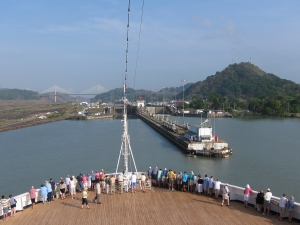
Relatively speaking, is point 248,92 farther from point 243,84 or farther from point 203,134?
point 203,134

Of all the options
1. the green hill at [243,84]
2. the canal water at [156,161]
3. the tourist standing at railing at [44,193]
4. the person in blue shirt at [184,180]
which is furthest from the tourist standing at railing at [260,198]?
the green hill at [243,84]

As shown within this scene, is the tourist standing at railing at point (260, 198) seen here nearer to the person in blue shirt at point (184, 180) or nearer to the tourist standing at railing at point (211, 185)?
the tourist standing at railing at point (211, 185)

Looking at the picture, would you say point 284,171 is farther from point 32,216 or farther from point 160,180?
point 32,216

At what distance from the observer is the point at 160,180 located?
1037 centimetres

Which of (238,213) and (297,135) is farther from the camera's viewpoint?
(297,135)

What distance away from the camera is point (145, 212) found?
8.23m

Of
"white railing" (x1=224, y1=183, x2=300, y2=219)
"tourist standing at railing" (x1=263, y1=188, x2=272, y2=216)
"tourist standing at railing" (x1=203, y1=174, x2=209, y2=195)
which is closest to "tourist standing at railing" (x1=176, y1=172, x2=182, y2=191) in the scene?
"tourist standing at railing" (x1=203, y1=174, x2=209, y2=195)

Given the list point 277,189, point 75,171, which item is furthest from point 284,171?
point 75,171

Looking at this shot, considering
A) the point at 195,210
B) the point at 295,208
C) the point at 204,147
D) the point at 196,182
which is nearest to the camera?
the point at 295,208

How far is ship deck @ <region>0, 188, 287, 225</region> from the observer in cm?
773

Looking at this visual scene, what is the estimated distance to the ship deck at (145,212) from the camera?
304 inches

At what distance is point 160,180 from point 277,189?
34.8 ft

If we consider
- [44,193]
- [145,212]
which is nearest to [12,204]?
[44,193]

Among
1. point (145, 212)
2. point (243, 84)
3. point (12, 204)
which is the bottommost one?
point (145, 212)
